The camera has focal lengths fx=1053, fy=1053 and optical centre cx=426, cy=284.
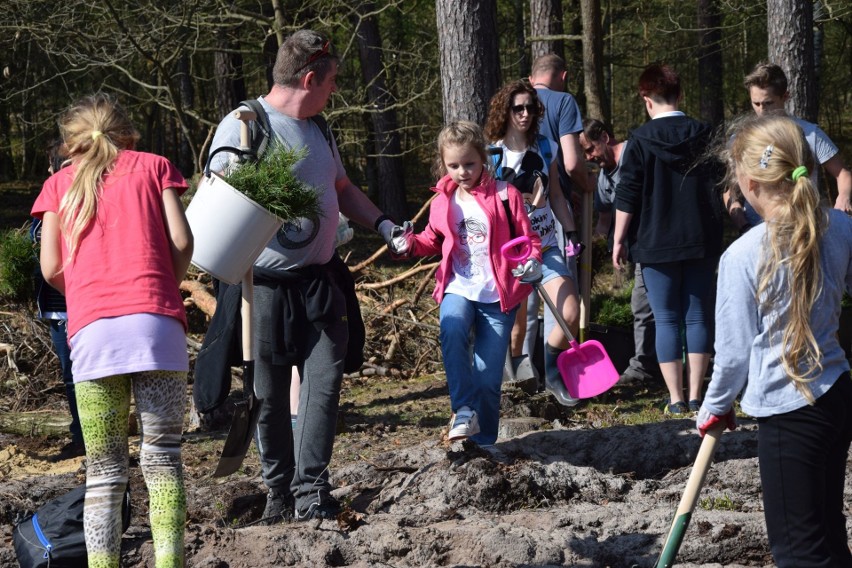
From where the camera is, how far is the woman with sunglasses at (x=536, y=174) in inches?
237

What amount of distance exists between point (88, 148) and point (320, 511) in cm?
178

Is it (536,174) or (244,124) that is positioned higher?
(244,124)

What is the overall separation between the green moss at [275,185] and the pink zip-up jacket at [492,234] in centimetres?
100

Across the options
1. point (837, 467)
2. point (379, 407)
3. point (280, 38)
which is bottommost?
point (379, 407)

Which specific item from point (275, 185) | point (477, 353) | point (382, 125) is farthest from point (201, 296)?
point (382, 125)

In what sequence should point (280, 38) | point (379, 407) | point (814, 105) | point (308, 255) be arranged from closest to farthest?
point (308, 255) → point (379, 407) → point (814, 105) → point (280, 38)

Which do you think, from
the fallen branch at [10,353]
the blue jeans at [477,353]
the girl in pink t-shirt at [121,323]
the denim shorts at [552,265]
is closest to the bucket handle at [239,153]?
the girl in pink t-shirt at [121,323]

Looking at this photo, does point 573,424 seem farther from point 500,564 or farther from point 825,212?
point 825,212

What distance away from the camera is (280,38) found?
37.9 ft

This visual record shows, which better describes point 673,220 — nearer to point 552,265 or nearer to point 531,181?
point 552,265

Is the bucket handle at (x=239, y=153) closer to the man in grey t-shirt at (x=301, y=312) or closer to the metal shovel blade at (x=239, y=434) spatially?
the man in grey t-shirt at (x=301, y=312)

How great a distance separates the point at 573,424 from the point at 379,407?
173cm

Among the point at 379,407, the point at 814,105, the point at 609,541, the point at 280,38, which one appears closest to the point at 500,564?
the point at 609,541

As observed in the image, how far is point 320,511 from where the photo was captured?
4383 millimetres
